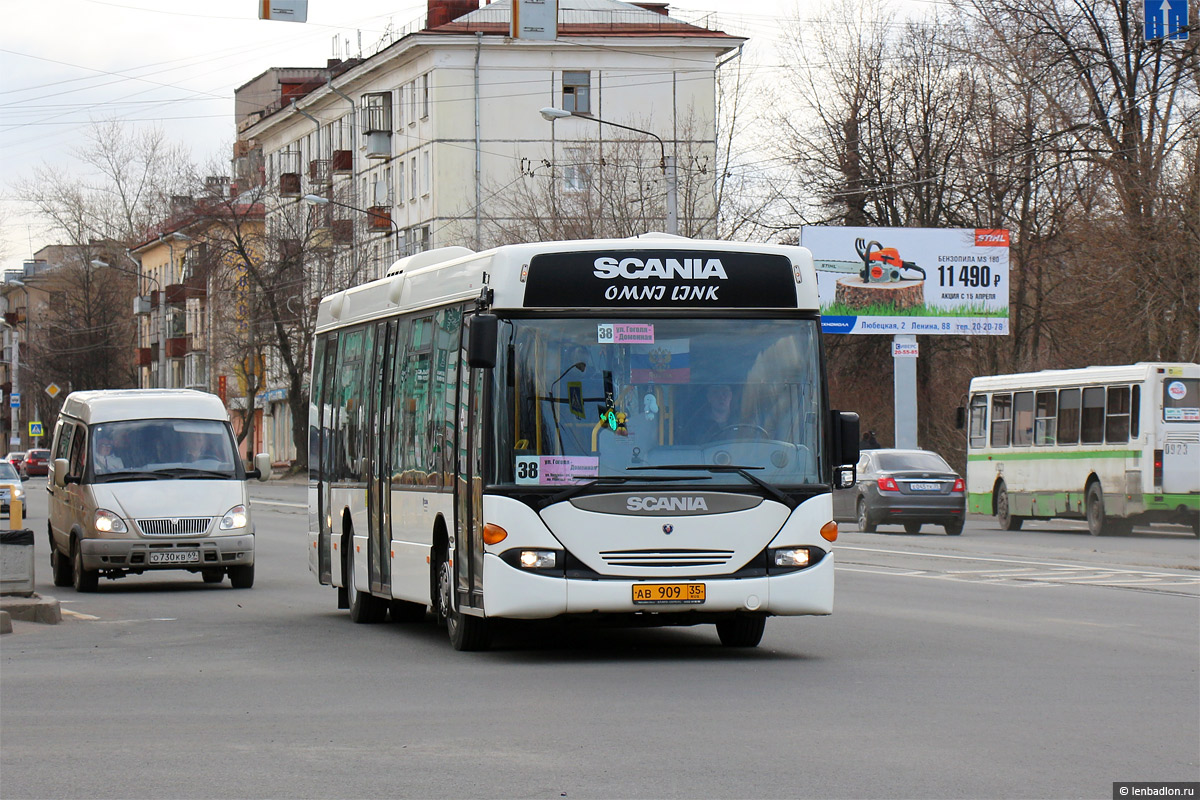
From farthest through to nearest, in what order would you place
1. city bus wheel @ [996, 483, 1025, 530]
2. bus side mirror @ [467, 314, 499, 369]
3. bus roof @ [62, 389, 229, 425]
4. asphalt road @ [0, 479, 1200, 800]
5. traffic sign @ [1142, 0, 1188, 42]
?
1. city bus wheel @ [996, 483, 1025, 530]
2. traffic sign @ [1142, 0, 1188, 42]
3. bus roof @ [62, 389, 229, 425]
4. bus side mirror @ [467, 314, 499, 369]
5. asphalt road @ [0, 479, 1200, 800]

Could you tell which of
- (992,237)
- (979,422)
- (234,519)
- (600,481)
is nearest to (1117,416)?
(979,422)

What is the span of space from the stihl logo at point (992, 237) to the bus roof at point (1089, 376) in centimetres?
649

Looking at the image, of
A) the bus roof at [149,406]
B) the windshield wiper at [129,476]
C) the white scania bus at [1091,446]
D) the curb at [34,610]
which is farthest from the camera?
the white scania bus at [1091,446]

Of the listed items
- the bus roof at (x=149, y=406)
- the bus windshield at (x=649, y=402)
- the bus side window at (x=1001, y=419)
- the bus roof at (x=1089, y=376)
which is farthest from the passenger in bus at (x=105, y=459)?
the bus side window at (x=1001, y=419)

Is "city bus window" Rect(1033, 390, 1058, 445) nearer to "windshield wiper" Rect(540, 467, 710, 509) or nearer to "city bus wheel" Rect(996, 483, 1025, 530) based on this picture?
"city bus wheel" Rect(996, 483, 1025, 530)

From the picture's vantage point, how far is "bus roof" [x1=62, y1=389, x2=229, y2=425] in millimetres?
22641

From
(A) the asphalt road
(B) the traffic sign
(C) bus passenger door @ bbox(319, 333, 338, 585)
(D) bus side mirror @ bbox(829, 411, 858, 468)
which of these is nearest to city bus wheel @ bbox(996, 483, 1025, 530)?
(B) the traffic sign

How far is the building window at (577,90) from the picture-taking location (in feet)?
246

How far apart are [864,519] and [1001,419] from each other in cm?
470

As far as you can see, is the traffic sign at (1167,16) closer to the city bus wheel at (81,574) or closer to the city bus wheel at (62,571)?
the city bus wheel at (81,574)

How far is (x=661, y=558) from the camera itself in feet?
42.8

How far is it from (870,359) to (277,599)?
39110 mm

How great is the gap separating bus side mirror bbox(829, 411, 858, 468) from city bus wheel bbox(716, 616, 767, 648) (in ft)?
4.79

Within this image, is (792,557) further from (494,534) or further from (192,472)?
(192,472)
